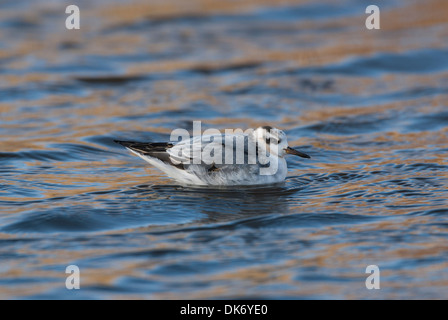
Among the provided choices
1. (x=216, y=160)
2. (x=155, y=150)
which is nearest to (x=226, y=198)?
(x=216, y=160)

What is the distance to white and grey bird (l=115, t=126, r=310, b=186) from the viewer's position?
34.0ft

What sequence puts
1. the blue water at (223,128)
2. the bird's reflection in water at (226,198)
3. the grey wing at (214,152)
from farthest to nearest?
1. the grey wing at (214,152)
2. the bird's reflection in water at (226,198)
3. the blue water at (223,128)

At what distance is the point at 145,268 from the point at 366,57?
10608mm

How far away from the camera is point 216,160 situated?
10375 mm

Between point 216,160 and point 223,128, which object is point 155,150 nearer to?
point 216,160

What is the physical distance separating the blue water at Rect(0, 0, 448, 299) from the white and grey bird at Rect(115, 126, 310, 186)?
0.18m

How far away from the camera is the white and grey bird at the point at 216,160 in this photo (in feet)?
34.0

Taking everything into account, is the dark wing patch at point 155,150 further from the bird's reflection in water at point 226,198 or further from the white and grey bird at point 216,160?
the bird's reflection in water at point 226,198

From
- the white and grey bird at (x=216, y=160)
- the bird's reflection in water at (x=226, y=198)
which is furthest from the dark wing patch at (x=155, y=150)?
the bird's reflection in water at (x=226, y=198)

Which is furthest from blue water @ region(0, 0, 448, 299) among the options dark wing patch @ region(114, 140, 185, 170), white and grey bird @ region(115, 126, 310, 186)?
dark wing patch @ region(114, 140, 185, 170)

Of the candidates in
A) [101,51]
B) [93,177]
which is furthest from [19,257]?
[101,51]

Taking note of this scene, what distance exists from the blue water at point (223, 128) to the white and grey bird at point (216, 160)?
0.18m

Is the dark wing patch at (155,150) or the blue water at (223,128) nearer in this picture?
the blue water at (223,128)

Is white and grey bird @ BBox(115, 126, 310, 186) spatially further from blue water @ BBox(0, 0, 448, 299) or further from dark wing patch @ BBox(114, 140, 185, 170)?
blue water @ BBox(0, 0, 448, 299)
